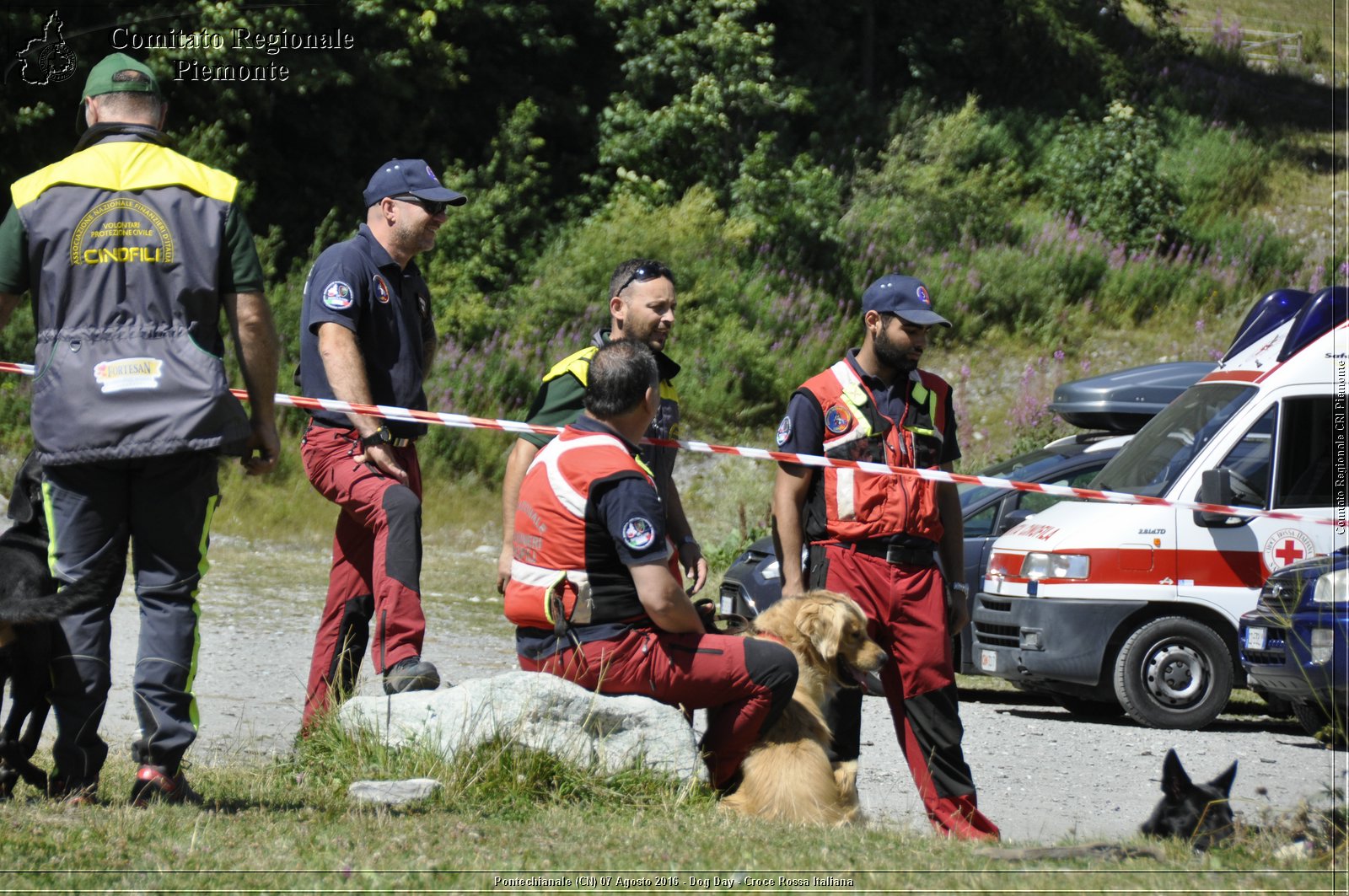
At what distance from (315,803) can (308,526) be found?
10.3m

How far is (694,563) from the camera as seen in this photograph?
18.7ft

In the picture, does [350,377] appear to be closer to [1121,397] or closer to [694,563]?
[694,563]

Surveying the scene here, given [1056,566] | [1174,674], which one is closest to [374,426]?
[1056,566]

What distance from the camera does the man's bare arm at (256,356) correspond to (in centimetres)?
431

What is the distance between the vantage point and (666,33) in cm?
2148

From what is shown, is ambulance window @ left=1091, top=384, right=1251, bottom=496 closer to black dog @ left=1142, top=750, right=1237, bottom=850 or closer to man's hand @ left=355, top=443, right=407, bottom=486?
black dog @ left=1142, top=750, right=1237, bottom=850

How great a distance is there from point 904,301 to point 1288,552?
417 cm

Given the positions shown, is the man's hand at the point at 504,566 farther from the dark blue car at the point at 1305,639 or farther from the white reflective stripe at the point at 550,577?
the dark blue car at the point at 1305,639

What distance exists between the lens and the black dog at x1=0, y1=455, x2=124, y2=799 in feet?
13.7

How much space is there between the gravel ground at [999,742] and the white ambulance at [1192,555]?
354mm

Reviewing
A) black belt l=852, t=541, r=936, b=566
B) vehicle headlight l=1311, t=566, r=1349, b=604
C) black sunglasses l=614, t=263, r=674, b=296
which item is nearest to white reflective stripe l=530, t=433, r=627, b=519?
black sunglasses l=614, t=263, r=674, b=296

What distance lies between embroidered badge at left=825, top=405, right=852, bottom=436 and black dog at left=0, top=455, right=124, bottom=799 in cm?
255

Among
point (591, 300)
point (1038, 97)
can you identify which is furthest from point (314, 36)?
point (1038, 97)

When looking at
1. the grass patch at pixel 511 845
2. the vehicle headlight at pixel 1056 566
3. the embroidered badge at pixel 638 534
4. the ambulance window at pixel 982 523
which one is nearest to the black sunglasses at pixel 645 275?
the embroidered badge at pixel 638 534
